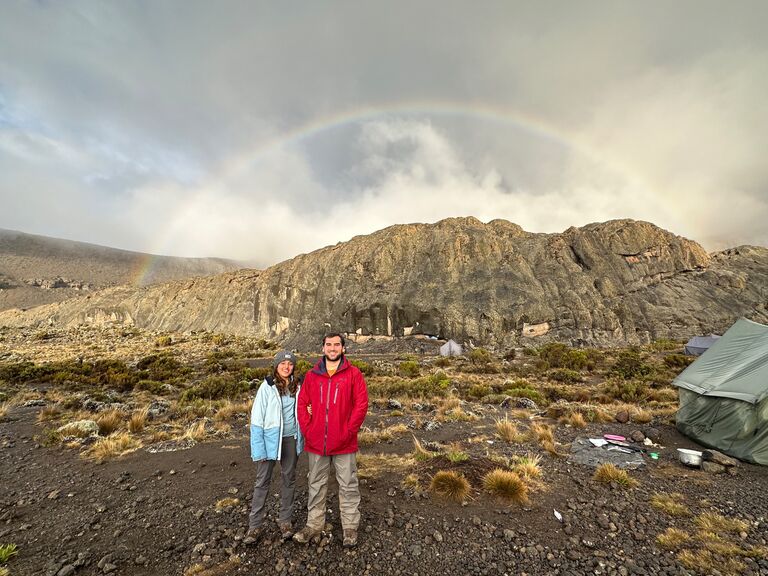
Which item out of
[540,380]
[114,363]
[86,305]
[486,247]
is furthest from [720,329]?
[86,305]

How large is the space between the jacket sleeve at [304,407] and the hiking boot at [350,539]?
4.61 feet

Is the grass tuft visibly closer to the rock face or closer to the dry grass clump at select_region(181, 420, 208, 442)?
the dry grass clump at select_region(181, 420, 208, 442)

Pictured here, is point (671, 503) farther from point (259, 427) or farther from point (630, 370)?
point (630, 370)

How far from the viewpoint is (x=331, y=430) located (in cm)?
457

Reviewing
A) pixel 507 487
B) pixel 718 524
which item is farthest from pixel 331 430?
pixel 718 524

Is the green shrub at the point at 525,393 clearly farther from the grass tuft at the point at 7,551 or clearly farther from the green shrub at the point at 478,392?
the grass tuft at the point at 7,551

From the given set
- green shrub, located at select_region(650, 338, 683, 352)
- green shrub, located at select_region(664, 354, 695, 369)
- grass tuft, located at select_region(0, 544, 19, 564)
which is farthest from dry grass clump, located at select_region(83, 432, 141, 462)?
green shrub, located at select_region(650, 338, 683, 352)

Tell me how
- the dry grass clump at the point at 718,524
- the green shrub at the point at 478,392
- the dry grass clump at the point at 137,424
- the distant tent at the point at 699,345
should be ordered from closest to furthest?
the dry grass clump at the point at 718,524 → the dry grass clump at the point at 137,424 → the green shrub at the point at 478,392 → the distant tent at the point at 699,345

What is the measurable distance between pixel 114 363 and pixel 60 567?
29.0 m

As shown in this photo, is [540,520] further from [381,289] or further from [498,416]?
[381,289]

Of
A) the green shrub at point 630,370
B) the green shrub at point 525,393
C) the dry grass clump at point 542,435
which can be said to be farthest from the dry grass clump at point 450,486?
the green shrub at point 630,370

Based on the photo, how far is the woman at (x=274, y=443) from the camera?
4738 millimetres

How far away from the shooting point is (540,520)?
17.0 feet

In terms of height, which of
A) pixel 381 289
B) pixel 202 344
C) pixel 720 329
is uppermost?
pixel 381 289
